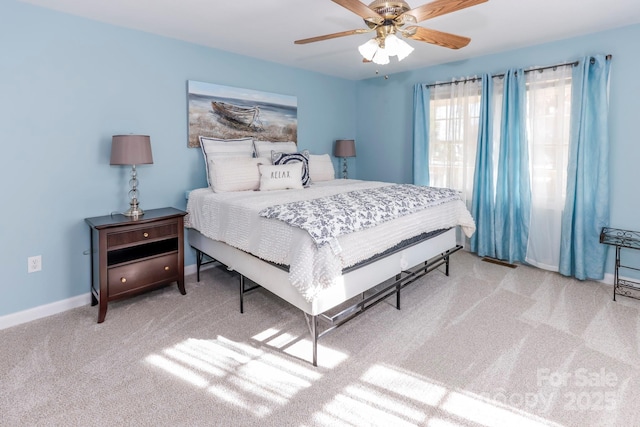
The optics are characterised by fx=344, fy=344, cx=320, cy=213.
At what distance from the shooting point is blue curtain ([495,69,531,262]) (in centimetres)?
361

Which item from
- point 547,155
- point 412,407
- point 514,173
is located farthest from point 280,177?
point 547,155

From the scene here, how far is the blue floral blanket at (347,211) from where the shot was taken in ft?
6.49

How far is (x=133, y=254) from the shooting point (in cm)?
278

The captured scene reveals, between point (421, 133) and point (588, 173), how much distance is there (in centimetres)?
183

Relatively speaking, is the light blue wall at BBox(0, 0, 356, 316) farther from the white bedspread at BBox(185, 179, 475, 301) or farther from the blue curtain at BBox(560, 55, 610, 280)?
the blue curtain at BBox(560, 55, 610, 280)

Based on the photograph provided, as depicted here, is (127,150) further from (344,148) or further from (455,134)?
(455,134)

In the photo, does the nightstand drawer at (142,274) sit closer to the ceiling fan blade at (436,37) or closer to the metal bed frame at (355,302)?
the metal bed frame at (355,302)

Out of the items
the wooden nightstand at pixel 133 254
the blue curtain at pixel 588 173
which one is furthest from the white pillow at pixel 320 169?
the blue curtain at pixel 588 173

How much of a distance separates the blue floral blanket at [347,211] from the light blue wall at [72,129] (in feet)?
5.07

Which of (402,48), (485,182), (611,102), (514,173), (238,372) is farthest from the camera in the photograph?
(485,182)

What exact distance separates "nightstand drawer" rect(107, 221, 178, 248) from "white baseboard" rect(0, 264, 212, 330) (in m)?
0.69

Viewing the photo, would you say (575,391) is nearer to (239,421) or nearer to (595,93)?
(239,421)

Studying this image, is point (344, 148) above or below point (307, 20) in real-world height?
below

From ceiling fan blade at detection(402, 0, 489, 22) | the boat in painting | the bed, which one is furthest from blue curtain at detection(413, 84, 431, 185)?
ceiling fan blade at detection(402, 0, 489, 22)
